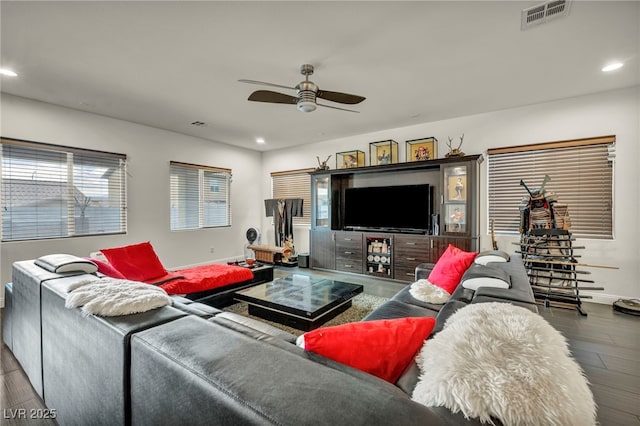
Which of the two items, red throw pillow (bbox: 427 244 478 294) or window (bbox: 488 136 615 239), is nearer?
red throw pillow (bbox: 427 244 478 294)

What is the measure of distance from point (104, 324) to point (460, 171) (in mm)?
4360

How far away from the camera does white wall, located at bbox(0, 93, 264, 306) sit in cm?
359

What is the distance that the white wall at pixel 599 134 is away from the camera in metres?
3.34

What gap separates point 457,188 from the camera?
422cm

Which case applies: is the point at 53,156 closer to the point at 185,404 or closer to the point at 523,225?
the point at 185,404

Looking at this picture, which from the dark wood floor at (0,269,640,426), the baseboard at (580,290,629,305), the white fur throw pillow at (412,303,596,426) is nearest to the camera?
the white fur throw pillow at (412,303,596,426)

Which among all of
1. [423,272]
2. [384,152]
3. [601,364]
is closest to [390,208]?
[384,152]

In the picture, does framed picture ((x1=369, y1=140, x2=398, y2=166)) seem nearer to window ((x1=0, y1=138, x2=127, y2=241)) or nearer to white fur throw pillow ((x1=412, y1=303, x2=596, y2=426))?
window ((x1=0, y1=138, x2=127, y2=241))

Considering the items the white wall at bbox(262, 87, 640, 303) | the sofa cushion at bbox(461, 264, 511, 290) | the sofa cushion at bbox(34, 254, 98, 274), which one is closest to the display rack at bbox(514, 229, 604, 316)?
the white wall at bbox(262, 87, 640, 303)

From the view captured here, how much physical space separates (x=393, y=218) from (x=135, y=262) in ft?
12.2

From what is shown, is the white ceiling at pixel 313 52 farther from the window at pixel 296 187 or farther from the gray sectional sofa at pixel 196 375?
the window at pixel 296 187

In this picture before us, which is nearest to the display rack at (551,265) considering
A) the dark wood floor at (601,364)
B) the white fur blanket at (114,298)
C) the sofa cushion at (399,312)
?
the dark wood floor at (601,364)

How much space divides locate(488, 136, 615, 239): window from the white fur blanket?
4439mm

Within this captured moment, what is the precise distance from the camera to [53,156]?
3814mm
